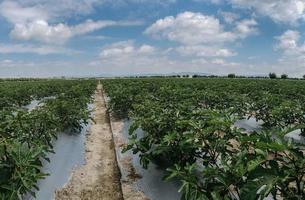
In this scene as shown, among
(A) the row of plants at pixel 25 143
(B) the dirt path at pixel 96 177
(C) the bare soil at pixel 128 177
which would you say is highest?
(A) the row of plants at pixel 25 143

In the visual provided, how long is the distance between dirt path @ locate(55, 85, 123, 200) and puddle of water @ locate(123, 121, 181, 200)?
0.36 m

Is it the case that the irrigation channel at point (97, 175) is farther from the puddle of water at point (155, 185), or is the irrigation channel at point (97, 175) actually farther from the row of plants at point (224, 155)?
the row of plants at point (224, 155)

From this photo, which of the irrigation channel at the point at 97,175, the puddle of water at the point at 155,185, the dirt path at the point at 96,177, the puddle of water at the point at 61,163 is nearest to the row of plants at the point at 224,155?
the puddle of water at the point at 155,185

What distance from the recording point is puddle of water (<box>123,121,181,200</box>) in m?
4.53

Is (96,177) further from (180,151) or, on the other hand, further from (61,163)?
(180,151)

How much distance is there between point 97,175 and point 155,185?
1.35 metres

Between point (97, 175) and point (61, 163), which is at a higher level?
point (61, 163)

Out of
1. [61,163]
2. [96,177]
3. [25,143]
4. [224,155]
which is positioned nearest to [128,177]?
[96,177]

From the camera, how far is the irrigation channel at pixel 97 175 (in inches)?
188

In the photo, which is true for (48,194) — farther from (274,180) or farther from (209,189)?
(274,180)

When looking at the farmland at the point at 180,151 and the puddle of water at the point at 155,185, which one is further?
the puddle of water at the point at 155,185

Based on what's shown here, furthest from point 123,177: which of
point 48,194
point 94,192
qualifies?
point 48,194

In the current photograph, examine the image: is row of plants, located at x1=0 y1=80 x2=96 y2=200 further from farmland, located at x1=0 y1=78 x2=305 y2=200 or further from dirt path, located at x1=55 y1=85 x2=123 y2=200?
dirt path, located at x1=55 y1=85 x2=123 y2=200

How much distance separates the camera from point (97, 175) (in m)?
5.83
